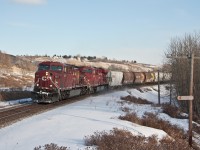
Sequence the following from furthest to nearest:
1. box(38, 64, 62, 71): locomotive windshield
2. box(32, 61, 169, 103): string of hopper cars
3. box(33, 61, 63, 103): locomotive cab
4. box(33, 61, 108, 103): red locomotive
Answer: box(38, 64, 62, 71): locomotive windshield
box(32, 61, 169, 103): string of hopper cars
box(33, 61, 108, 103): red locomotive
box(33, 61, 63, 103): locomotive cab

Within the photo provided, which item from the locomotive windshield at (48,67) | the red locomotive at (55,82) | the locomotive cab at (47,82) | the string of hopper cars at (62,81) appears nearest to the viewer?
the locomotive cab at (47,82)

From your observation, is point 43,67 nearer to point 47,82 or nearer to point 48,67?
point 48,67

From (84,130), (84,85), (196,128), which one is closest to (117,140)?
(84,130)

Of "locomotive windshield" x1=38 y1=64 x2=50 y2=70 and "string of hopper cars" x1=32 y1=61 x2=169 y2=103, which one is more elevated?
"locomotive windshield" x1=38 y1=64 x2=50 y2=70

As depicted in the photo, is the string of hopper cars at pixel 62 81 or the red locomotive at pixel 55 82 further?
the string of hopper cars at pixel 62 81

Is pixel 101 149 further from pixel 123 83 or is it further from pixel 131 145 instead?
pixel 123 83

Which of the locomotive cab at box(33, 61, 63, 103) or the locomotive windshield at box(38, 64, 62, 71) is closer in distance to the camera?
the locomotive cab at box(33, 61, 63, 103)

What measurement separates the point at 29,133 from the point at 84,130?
7.92 feet

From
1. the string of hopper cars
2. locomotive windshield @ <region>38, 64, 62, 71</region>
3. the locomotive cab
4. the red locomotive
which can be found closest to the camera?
the locomotive cab

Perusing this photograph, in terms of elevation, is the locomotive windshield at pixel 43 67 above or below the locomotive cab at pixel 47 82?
above

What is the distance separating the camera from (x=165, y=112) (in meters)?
32.4

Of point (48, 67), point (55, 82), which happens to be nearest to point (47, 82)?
point (55, 82)

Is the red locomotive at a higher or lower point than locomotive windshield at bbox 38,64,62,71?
lower

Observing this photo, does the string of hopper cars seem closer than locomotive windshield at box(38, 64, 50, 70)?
Yes
